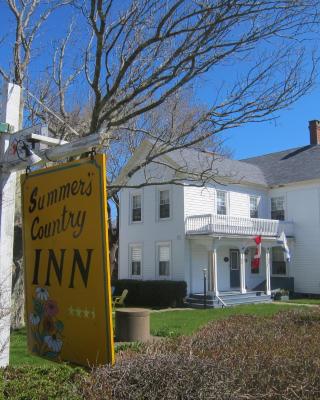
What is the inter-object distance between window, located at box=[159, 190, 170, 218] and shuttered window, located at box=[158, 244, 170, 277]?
164 cm

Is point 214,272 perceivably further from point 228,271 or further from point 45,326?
point 45,326

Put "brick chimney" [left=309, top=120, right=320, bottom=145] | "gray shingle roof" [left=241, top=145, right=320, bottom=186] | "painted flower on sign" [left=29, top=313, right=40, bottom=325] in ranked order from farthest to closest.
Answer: "brick chimney" [left=309, top=120, right=320, bottom=145]
"gray shingle roof" [left=241, top=145, right=320, bottom=186]
"painted flower on sign" [left=29, top=313, right=40, bottom=325]

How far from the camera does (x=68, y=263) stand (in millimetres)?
3656

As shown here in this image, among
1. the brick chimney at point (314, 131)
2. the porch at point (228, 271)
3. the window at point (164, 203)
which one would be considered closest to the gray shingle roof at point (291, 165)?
the brick chimney at point (314, 131)

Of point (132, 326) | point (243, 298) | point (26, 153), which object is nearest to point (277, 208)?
point (243, 298)

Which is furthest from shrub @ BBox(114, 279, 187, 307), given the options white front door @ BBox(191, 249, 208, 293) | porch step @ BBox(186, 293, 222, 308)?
white front door @ BBox(191, 249, 208, 293)

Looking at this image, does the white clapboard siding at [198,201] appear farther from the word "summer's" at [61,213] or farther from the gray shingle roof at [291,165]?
the word "summer's" at [61,213]

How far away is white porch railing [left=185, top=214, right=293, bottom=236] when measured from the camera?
80.7 ft

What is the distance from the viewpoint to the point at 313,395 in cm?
389

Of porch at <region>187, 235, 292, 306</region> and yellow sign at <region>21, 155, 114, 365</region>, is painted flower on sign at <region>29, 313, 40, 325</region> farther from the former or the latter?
porch at <region>187, 235, 292, 306</region>

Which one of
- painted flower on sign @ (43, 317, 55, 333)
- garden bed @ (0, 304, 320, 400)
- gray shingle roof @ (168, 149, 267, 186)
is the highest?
gray shingle roof @ (168, 149, 267, 186)

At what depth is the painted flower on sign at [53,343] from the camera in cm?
377

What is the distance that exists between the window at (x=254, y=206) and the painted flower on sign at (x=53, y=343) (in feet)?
86.8

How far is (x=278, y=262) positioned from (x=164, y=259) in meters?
7.78
